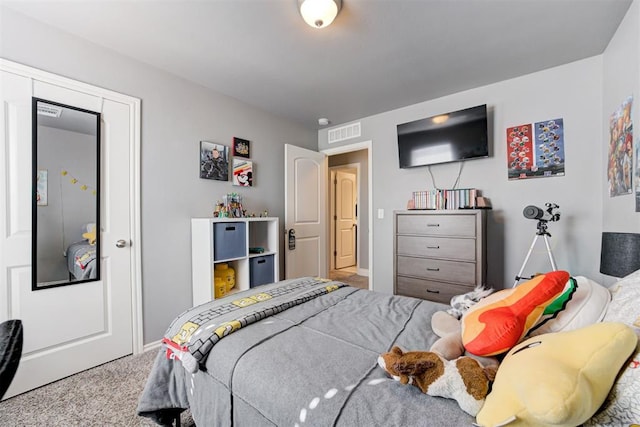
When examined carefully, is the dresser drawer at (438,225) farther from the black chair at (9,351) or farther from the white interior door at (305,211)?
the black chair at (9,351)

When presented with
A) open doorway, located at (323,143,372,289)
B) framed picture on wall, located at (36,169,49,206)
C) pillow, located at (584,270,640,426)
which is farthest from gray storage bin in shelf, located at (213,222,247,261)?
open doorway, located at (323,143,372,289)

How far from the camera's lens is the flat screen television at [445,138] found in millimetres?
2615

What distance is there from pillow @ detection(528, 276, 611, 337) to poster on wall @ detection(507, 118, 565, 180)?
1946 millimetres

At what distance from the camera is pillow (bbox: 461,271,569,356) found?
847 millimetres

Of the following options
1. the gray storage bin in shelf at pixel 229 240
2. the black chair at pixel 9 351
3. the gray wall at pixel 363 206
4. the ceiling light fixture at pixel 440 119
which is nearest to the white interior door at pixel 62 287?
the gray storage bin in shelf at pixel 229 240

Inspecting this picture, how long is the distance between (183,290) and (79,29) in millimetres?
2172

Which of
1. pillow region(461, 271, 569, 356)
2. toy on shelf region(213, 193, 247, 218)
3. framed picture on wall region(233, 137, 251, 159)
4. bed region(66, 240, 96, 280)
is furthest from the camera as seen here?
framed picture on wall region(233, 137, 251, 159)

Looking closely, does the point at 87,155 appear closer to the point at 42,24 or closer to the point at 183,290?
the point at 42,24

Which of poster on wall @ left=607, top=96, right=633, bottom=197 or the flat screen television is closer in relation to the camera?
poster on wall @ left=607, top=96, right=633, bottom=197

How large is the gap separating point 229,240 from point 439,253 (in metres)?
2.00

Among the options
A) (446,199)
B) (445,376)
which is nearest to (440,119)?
(446,199)

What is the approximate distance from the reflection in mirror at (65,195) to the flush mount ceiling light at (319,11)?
175 cm

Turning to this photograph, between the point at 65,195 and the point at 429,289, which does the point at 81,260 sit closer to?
the point at 65,195

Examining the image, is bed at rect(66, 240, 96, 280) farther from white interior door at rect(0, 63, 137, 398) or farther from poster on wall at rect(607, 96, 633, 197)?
poster on wall at rect(607, 96, 633, 197)
